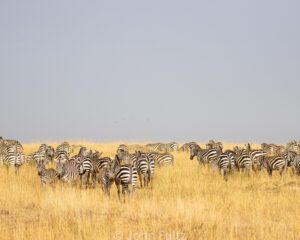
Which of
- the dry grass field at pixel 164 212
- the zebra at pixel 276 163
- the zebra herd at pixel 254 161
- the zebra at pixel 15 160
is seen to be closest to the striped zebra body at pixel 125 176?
the dry grass field at pixel 164 212

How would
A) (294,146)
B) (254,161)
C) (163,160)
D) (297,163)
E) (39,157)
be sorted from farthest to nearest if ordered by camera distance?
(294,146), (39,157), (163,160), (254,161), (297,163)

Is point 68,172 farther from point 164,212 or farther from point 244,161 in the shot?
point 244,161

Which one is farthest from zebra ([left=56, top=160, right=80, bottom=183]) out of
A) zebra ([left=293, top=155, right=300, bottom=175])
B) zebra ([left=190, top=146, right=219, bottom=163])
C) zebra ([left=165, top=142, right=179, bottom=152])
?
zebra ([left=165, top=142, right=179, bottom=152])

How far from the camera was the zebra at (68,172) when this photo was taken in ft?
69.2

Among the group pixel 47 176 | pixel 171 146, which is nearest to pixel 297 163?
pixel 47 176

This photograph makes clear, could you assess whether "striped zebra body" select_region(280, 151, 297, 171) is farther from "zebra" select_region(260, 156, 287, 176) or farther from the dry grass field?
the dry grass field

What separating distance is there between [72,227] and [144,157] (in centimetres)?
1086

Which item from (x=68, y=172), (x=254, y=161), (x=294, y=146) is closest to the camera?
(x=68, y=172)

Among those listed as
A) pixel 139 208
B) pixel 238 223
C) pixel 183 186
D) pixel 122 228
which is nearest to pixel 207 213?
pixel 238 223

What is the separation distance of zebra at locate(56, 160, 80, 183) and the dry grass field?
1.66 feet

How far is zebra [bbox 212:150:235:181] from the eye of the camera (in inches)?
966

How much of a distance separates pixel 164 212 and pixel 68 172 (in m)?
Result: 7.97

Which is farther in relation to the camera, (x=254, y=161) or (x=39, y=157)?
(x=39, y=157)

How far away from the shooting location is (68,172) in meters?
21.2
